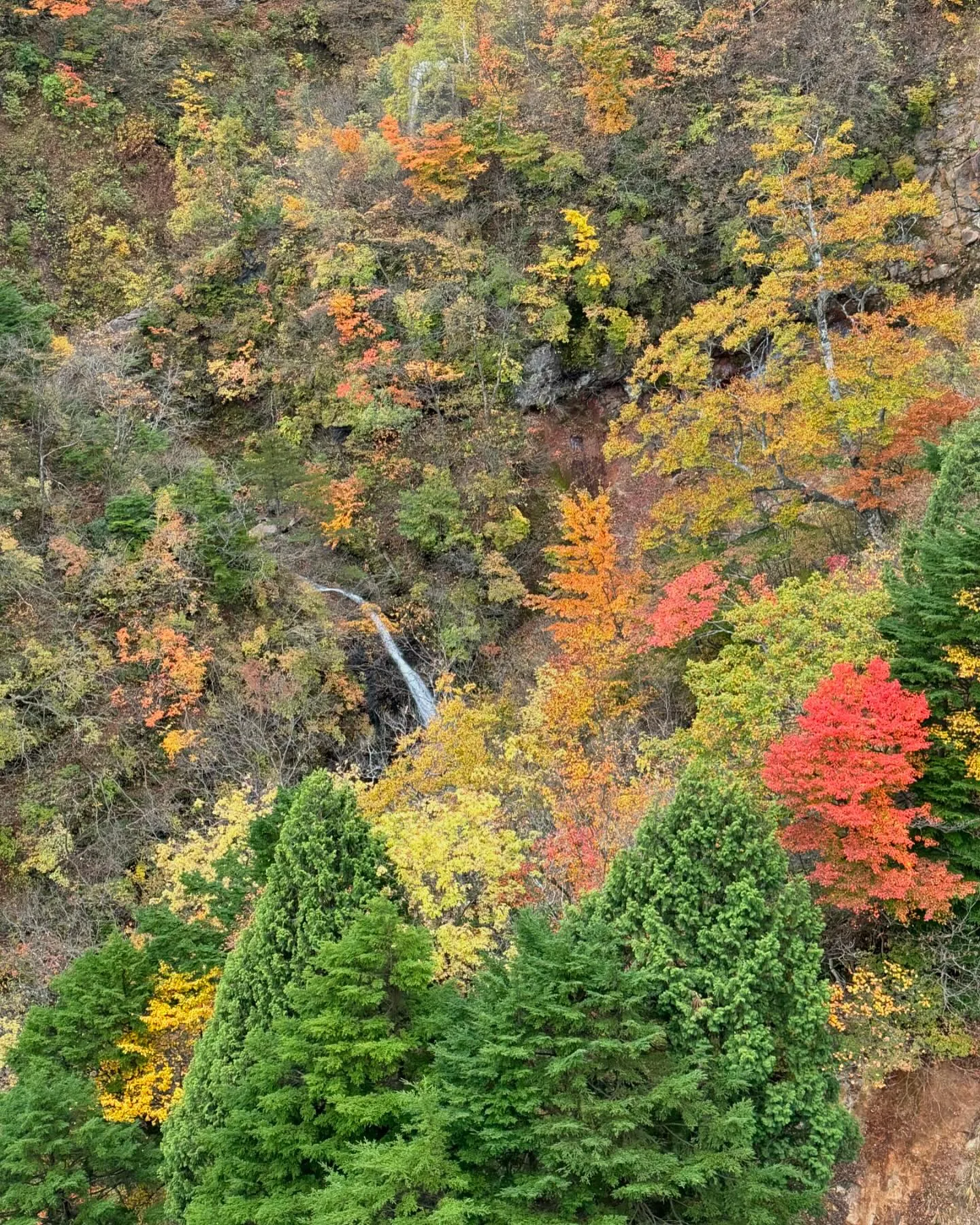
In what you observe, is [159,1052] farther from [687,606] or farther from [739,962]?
[687,606]

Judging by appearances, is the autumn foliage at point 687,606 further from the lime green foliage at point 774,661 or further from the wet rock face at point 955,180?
the wet rock face at point 955,180

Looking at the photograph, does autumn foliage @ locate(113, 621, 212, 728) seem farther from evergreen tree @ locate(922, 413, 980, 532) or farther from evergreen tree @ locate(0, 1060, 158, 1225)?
evergreen tree @ locate(922, 413, 980, 532)

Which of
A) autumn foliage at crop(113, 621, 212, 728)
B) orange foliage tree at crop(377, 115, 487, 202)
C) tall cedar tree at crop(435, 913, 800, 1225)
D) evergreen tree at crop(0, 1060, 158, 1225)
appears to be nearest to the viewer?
tall cedar tree at crop(435, 913, 800, 1225)

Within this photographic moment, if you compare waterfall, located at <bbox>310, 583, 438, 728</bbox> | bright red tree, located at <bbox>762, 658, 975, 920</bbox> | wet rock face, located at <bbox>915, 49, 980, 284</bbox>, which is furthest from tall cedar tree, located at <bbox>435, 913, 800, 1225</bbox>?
wet rock face, located at <bbox>915, 49, 980, 284</bbox>

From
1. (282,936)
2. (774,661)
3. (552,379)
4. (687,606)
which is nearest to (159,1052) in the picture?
(282,936)

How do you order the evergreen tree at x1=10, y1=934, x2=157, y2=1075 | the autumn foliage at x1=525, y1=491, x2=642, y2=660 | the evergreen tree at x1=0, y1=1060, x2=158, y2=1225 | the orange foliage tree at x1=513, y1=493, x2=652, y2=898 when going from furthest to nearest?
the autumn foliage at x1=525, y1=491, x2=642, y2=660 < the orange foliage tree at x1=513, y1=493, x2=652, y2=898 < the evergreen tree at x1=10, y1=934, x2=157, y2=1075 < the evergreen tree at x1=0, y1=1060, x2=158, y2=1225

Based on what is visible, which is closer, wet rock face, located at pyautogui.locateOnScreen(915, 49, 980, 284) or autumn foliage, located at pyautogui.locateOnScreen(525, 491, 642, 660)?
autumn foliage, located at pyautogui.locateOnScreen(525, 491, 642, 660)
